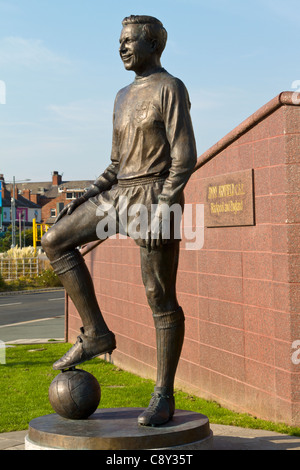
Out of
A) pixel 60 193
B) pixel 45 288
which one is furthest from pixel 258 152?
pixel 60 193

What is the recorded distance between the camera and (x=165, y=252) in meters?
4.65

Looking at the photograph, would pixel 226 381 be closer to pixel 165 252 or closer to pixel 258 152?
pixel 258 152

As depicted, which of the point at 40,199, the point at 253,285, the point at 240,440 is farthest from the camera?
the point at 40,199

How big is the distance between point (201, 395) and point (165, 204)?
3.99m

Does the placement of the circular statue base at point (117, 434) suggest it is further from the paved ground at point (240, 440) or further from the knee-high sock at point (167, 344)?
the paved ground at point (240, 440)

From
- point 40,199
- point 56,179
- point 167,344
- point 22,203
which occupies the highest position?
point 56,179

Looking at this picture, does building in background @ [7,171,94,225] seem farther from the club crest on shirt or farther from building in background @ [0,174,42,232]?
the club crest on shirt

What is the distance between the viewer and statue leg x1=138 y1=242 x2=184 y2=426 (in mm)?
4664

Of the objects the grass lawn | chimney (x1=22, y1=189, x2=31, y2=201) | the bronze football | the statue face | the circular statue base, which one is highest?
chimney (x1=22, y1=189, x2=31, y2=201)

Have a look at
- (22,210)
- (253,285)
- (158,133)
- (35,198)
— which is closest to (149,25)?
(158,133)

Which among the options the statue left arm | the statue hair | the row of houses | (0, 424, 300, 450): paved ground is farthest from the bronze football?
the row of houses

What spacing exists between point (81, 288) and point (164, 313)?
0.64 metres

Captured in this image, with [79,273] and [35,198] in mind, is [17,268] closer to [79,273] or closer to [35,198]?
[79,273]

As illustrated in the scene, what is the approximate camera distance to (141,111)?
472cm
